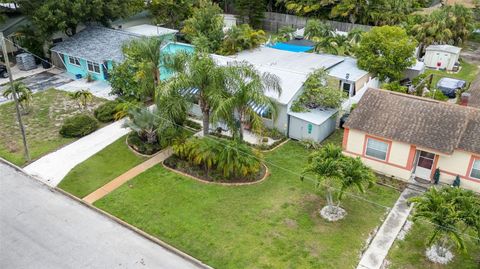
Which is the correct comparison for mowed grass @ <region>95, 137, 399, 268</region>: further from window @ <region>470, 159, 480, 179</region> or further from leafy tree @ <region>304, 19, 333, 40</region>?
leafy tree @ <region>304, 19, 333, 40</region>

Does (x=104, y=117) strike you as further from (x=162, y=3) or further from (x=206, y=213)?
(x=162, y=3)

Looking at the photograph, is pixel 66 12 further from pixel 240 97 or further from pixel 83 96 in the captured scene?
pixel 240 97

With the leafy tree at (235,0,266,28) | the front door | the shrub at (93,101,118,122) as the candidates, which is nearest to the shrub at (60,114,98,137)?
the shrub at (93,101,118,122)

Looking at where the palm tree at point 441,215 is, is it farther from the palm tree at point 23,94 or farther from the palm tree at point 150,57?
the palm tree at point 23,94

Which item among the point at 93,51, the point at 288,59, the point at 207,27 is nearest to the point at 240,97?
the point at 288,59

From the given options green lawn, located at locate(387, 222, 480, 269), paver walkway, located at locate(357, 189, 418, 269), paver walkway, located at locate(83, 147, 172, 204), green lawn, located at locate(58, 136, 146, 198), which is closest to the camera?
green lawn, located at locate(387, 222, 480, 269)

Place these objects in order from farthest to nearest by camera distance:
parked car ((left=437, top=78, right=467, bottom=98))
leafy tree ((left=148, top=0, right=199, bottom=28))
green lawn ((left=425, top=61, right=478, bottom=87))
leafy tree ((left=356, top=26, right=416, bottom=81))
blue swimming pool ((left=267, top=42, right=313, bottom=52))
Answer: leafy tree ((left=148, top=0, right=199, bottom=28)) → blue swimming pool ((left=267, top=42, right=313, bottom=52)) → green lawn ((left=425, top=61, right=478, bottom=87)) → parked car ((left=437, top=78, right=467, bottom=98)) → leafy tree ((left=356, top=26, right=416, bottom=81))

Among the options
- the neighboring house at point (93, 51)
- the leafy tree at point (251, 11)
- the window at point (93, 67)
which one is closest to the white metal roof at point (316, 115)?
the neighboring house at point (93, 51)
